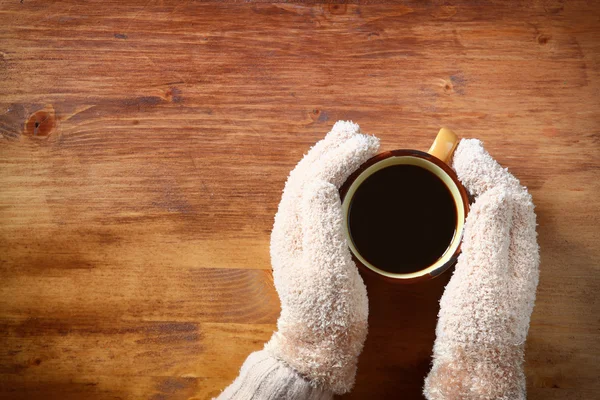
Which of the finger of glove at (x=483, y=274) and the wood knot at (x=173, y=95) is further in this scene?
the wood knot at (x=173, y=95)

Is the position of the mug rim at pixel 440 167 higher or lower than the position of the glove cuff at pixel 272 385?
higher

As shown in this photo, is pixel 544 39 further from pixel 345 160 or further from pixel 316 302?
pixel 316 302

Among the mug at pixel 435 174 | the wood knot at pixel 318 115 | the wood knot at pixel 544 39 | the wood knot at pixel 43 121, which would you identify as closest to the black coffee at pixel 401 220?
the mug at pixel 435 174

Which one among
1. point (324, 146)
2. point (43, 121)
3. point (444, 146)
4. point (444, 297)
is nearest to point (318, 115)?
point (324, 146)

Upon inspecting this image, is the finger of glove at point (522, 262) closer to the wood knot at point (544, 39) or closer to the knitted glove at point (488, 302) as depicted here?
the knitted glove at point (488, 302)

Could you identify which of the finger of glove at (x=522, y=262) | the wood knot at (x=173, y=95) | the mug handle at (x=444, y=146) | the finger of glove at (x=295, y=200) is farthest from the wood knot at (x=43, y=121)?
the finger of glove at (x=522, y=262)

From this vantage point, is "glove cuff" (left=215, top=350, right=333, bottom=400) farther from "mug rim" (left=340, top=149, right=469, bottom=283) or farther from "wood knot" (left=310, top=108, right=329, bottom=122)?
"wood knot" (left=310, top=108, right=329, bottom=122)

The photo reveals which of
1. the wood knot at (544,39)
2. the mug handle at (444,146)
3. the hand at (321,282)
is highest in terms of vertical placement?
the wood knot at (544,39)
